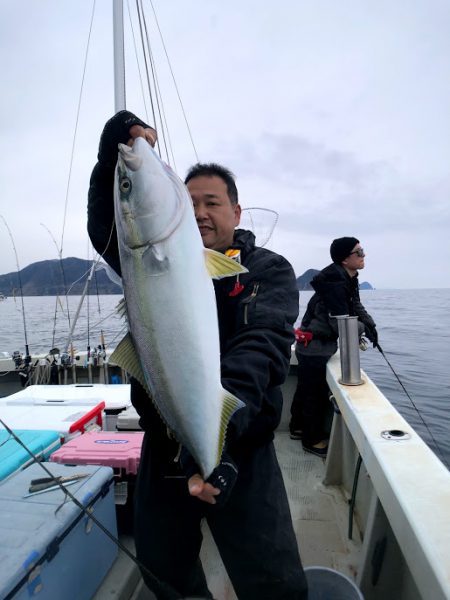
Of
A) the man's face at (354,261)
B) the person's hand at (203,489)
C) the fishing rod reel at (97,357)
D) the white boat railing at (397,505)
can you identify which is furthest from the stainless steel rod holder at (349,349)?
the fishing rod reel at (97,357)

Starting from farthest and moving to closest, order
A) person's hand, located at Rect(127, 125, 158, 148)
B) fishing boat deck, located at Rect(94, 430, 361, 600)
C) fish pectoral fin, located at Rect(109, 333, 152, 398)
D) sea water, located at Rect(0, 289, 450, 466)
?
1. sea water, located at Rect(0, 289, 450, 466)
2. fishing boat deck, located at Rect(94, 430, 361, 600)
3. person's hand, located at Rect(127, 125, 158, 148)
4. fish pectoral fin, located at Rect(109, 333, 152, 398)

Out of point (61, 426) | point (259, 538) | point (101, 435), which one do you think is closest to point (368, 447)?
point (259, 538)

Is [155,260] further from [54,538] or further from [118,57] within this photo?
[118,57]

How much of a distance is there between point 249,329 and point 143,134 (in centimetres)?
97

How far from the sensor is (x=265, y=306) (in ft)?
5.88

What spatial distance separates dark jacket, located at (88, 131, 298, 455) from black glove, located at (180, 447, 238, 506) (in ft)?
0.38

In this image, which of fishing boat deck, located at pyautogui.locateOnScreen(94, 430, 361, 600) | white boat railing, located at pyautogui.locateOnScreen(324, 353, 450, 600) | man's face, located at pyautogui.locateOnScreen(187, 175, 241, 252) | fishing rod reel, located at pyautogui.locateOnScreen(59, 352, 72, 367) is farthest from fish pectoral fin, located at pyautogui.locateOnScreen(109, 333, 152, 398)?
fishing rod reel, located at pyautogui.locateOnScreen(59, 352, 72, 367)

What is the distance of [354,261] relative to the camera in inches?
202

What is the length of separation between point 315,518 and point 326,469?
710 millimetres

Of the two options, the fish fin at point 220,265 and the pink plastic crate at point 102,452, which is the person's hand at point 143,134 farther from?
the pink plastic crate at point 102,452

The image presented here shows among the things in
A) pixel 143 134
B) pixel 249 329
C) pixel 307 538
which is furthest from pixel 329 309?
pixel 143 134

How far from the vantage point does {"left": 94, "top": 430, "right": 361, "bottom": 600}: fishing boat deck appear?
8.57 feet

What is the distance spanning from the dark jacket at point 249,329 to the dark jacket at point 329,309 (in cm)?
303

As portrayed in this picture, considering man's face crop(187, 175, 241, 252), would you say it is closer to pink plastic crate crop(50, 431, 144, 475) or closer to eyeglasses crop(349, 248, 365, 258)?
pink plastic crate crop(50, 431, 144, 475)
